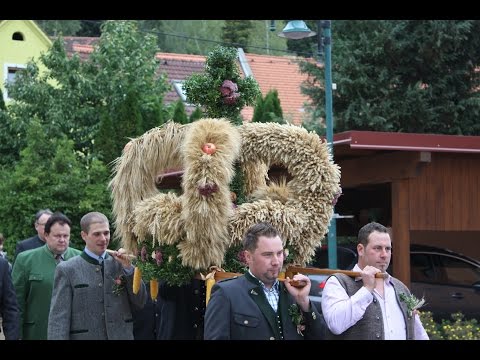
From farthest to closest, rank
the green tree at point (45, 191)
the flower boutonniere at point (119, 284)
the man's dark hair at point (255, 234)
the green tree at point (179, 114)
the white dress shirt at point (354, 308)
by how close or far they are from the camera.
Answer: the green tree at point (179, 114)
the green tree at point (45, 191)
the flower boutonniere at point (119, 284)
the white dress shirt at point (354, 308)
the man's dark hair at point (255, 234)

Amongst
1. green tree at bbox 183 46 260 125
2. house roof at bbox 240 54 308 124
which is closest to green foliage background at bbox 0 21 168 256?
green tree at bbox 183 46 260 125

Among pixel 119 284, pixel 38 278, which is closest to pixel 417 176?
pixel 38 278

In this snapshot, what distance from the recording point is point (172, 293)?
22.8ft

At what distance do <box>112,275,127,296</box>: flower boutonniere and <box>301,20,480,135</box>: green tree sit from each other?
1718 centimetres

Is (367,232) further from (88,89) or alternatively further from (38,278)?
(88,89)

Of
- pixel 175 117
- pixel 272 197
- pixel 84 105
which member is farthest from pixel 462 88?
pixel 272 197

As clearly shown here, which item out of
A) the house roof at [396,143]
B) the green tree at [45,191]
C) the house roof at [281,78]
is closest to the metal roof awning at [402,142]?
the house roof at [396,143]

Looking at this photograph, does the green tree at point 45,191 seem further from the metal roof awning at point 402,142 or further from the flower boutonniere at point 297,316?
the flower boutonniere at point 297,316

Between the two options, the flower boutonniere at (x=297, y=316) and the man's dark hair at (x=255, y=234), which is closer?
the man's dark hair at (x=255, y=234)

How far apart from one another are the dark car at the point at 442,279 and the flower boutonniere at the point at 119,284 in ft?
23.3

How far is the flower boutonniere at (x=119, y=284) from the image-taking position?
6922mm

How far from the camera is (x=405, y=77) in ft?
80.6

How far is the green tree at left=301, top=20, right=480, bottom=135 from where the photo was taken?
2375cm
